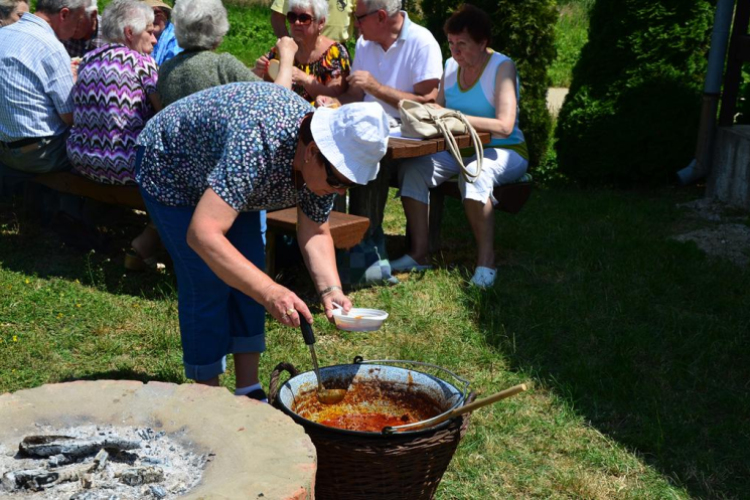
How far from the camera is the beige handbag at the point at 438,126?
5293 mm

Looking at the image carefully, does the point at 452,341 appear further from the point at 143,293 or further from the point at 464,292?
the point at 143,293

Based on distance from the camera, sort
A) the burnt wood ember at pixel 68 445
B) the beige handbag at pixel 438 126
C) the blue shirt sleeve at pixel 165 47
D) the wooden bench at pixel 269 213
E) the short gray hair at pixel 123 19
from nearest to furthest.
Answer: the burnt wood ember at pixel 68 445 < the wooden bench at pixel 269 213 < the short gray hair at pixel 123 19 < the beige handbag at pixel 438 126 < the blue shirt sleeve at pixel 165 47

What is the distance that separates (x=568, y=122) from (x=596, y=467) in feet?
14.9

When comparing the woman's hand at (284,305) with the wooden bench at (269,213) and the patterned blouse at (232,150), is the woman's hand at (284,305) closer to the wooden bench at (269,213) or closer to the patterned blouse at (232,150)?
the patterned blouse at (232,150)

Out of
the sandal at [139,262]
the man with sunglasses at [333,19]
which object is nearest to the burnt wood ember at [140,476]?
the sandal at [139,262]

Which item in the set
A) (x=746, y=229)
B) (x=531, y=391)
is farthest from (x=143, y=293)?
(x=746, y=229)

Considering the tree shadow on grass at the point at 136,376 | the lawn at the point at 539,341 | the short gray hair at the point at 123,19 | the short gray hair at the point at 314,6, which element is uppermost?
the short gray hair at the point at 314,6

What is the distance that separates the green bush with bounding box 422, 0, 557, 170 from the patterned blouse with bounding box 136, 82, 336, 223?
15.6ft

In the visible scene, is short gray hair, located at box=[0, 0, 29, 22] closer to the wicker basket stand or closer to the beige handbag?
the beige handbag

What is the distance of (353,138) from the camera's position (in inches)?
104

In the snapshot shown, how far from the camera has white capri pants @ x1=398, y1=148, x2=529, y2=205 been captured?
5570 millimetres

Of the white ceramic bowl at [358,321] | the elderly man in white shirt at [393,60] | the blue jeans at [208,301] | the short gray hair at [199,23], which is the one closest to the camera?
the white ceramic bowl at [358,321]

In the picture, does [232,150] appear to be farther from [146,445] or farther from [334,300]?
[146,445]

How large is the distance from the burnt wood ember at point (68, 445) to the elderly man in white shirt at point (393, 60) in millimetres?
3433
